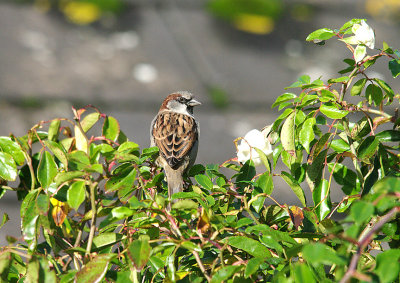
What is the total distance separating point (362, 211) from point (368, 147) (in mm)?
382

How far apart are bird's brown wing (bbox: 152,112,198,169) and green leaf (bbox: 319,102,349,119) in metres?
1.05

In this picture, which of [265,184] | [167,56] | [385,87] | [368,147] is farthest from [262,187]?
Result: [167,56]

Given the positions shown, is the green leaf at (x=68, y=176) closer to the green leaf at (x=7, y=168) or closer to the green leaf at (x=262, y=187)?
the green leaf at (x=7, y=168)

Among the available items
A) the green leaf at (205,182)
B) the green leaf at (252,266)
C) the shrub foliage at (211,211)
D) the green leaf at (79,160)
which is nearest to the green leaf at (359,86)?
the shrub foliage at (211,211)

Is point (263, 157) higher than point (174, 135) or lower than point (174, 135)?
lower

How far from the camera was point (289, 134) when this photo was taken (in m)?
1.23

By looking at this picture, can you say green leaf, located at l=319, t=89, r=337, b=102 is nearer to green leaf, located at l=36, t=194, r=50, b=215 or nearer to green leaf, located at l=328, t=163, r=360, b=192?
green leaf, located at l=328, t=163, r=360, b=192

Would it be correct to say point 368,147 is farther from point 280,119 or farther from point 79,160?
point 79,160

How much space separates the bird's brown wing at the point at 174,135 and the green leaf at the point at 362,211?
140cm

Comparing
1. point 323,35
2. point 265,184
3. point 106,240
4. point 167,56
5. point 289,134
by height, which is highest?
point 167,56

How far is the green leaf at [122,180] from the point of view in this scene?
3.92 feet

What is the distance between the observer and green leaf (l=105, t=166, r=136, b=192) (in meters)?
1.19

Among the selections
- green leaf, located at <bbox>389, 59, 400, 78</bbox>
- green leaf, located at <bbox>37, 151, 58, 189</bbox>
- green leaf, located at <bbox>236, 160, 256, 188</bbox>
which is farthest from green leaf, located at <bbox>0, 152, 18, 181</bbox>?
green leaf, located at <bbox>389, 59, 400, 78</bbox>

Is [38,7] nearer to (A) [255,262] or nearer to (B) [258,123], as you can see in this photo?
(B) [258,123]
